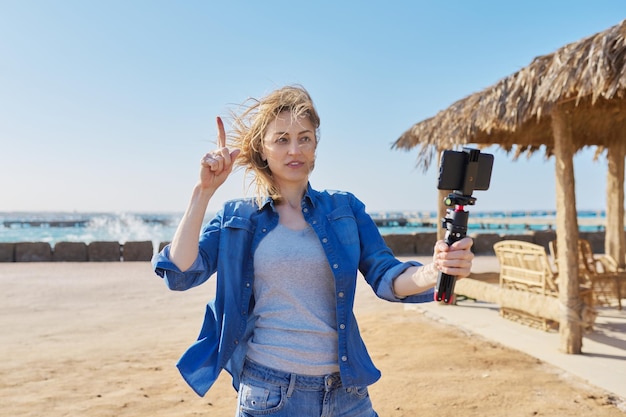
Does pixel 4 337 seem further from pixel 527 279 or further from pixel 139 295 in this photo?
pixel 527 279

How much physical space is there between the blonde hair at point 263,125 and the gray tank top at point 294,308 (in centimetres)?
25

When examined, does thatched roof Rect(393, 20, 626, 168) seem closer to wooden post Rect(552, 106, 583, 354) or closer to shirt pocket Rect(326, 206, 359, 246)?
wooden post Rect(552, 106, 583, 354)

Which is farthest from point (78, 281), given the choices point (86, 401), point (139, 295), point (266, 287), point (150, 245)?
point (266, 287)

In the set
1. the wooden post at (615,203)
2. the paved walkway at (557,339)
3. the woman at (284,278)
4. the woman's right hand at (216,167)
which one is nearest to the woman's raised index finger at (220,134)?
the woman at (284,278)

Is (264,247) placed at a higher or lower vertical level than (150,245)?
higher

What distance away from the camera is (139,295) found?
30.1 ft

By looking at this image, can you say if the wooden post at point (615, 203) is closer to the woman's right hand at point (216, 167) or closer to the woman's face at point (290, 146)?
the woman's face at point (290, 146)

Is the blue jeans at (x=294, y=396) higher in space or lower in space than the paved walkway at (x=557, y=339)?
higher

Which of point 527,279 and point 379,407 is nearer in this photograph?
point 379,407

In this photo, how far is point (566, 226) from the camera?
5152 mm

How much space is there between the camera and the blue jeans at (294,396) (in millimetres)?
1652

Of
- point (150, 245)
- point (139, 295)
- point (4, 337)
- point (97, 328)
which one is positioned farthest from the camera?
point (150, 245)

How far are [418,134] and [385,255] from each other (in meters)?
6.06

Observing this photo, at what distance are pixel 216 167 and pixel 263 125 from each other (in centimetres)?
32
